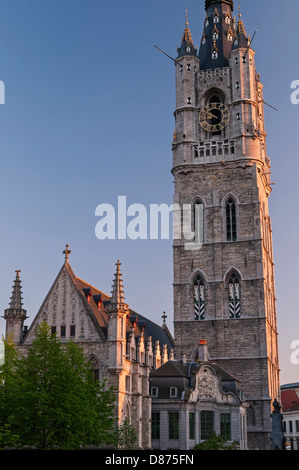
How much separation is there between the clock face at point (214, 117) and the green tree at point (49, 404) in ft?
112

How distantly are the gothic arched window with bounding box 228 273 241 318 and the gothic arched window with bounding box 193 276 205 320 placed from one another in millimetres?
2555

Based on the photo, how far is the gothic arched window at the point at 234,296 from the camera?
5825 centimetres

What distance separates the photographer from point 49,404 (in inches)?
1353

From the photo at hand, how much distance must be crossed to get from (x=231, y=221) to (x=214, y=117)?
458 inches

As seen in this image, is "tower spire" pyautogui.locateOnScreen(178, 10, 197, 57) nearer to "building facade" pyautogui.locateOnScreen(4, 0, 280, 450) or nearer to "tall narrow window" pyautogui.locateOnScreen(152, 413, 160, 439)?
"building facade" pyautogui.locateOnScreen(4, 0, 280, 450)

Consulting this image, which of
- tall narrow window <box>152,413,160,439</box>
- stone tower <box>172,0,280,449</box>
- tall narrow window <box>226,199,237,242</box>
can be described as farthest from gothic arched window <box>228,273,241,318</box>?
tall narrow window <box>152,413,160,439</box>

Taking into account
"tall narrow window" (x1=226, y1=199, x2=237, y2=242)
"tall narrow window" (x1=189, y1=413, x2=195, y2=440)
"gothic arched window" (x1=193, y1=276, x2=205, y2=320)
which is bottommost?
"tall narrow window" (x1=189, y1=413, x2=195, y2=440)

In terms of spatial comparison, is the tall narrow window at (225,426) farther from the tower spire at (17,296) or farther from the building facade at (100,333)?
the tower spire at (17,296)

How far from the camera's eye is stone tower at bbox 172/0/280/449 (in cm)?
5681

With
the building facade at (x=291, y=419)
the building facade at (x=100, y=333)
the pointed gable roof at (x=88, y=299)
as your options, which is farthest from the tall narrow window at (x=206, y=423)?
the building facade at (x=291, y=419)

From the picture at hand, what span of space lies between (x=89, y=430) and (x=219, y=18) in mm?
52070

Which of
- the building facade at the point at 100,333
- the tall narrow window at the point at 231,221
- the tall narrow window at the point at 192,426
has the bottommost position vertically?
the tall narrow window at the point at 192,426

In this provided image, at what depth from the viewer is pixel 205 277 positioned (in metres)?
60.0
